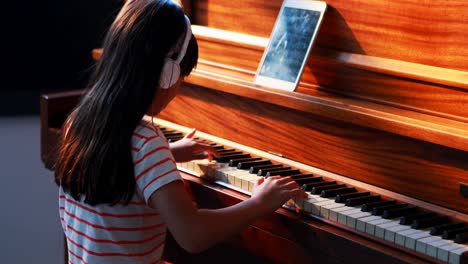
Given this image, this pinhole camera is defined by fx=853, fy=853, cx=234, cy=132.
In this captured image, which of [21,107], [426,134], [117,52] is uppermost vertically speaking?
[117,52]

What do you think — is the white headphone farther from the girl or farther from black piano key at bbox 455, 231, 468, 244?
black piano key at bbox 455, 231, 468, 244

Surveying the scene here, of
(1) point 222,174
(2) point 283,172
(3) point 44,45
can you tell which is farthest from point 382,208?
(3) point 44,45

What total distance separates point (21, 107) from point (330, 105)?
8.09 ft

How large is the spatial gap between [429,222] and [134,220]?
2.16 ft

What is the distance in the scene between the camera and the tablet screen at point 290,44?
2.36 metres

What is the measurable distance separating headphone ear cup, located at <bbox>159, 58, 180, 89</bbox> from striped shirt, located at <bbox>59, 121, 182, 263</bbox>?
0.33ft

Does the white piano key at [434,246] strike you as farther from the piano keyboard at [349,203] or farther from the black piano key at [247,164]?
the black piano key at [247,164]

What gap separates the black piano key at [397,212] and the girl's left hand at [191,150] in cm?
61

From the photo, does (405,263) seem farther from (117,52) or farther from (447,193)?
(117,52)

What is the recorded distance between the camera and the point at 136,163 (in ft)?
6.09

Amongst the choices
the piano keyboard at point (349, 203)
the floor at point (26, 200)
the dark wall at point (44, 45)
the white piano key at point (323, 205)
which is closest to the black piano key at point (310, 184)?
the piano keyboard at point (349, 203)

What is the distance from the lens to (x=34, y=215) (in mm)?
3854

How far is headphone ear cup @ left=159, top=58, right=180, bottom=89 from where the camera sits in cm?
191

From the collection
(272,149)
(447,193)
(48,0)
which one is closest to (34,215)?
(48,0)
